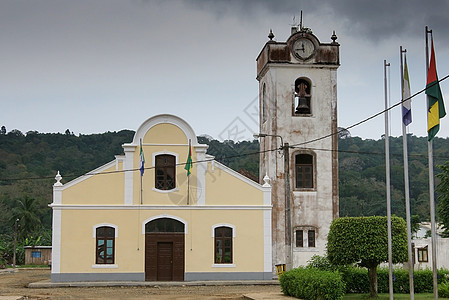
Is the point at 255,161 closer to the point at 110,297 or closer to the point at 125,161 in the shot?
the point at 125,161


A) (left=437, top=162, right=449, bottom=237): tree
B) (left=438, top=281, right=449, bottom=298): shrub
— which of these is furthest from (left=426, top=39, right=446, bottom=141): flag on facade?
(left=437, top=162, right=449, bottom=237): tree

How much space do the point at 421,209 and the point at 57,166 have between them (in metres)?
40.8

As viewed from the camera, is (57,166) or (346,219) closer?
(346,219)

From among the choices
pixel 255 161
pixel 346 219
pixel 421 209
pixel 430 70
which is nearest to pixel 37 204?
pixel 255 161

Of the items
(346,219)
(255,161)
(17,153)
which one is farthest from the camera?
(17,153)

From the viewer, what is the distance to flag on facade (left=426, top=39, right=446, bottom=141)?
18062mm

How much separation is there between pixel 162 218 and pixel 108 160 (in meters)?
38.2

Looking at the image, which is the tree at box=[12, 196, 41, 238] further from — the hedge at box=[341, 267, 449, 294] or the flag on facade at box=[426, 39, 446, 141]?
the flag on facade at box=[426, 39, 446, 141]

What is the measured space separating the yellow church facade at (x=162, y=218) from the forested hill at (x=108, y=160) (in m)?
32.3

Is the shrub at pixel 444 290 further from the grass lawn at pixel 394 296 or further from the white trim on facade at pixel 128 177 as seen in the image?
the white trim on facade at pixel 128 177

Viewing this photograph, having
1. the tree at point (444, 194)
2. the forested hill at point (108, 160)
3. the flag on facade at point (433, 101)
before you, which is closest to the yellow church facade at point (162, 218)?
the tree at point (444, 194)

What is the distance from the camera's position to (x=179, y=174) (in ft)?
111

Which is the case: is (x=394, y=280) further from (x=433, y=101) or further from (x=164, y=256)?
(x=164, y=256)

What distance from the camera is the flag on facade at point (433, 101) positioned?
59.3ft
